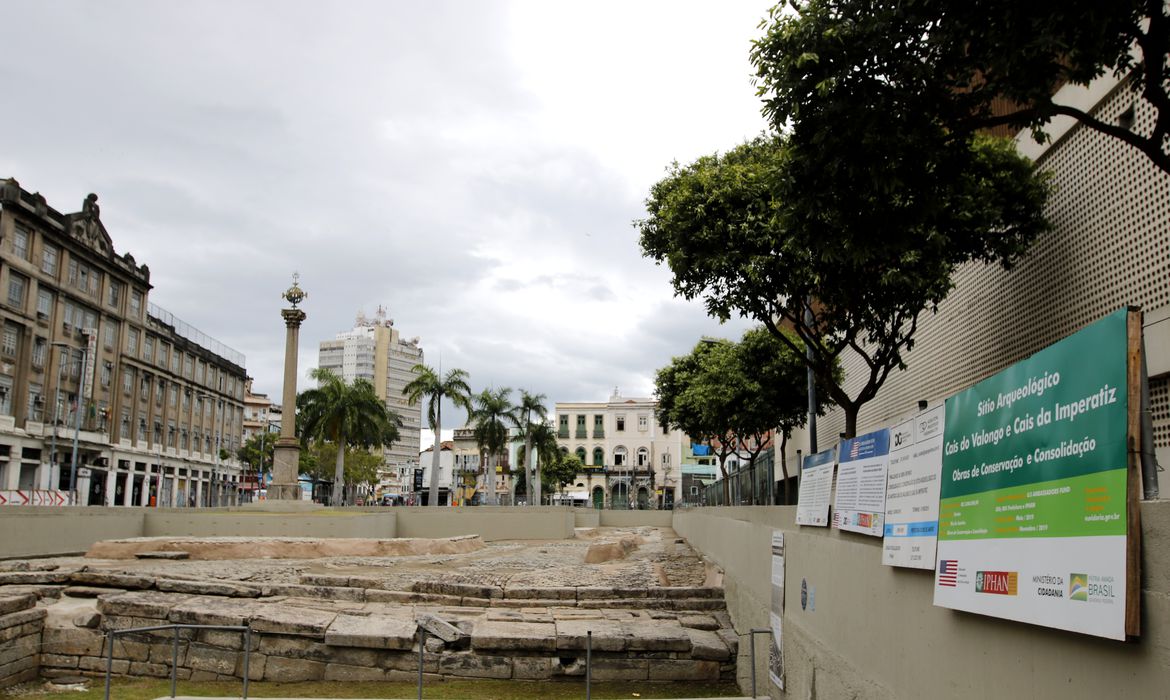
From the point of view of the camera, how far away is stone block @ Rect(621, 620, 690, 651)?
45.1ft

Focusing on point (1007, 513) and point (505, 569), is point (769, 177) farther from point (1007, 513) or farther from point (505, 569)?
point (505, 569)

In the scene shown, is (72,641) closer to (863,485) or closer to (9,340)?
(863,485)

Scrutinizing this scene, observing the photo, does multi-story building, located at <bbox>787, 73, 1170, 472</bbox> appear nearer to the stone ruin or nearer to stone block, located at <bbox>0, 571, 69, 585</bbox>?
the stone ruin

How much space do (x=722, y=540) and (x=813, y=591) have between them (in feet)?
35.6

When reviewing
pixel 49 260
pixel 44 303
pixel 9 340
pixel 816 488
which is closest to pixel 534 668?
pixel 816 488

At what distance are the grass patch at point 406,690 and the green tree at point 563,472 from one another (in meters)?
82.1

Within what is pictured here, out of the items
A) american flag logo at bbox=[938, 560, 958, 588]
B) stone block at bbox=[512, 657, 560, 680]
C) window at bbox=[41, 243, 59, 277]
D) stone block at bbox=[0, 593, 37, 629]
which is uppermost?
window at bbox=[41, 243, 59, 277]

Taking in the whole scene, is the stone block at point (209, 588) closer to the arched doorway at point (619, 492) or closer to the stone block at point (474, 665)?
the stone block at point (474, 665)

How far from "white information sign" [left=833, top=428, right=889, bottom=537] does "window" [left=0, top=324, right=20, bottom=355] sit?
5321 cm

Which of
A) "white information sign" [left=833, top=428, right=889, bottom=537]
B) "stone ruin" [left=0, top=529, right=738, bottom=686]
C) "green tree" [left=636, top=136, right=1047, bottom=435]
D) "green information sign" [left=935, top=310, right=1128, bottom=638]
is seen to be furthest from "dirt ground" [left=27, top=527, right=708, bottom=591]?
"green information sign" [left=935, top=310, right=1128, bottom=638]

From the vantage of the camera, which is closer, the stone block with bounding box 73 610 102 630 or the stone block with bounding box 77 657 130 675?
the stone block with bounding box 77 657 130 675

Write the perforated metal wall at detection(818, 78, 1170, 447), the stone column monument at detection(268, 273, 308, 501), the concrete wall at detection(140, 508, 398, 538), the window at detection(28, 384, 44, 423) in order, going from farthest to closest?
the window at detection(28, 384, 44, 423), the stone column monument at detection(268, 273, 308, 501), the concrete wall at detection(140, 508, 398, 538), the perforated metal wall at detection(818, 78, 1170, 447)

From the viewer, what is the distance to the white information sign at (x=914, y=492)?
6301 mm

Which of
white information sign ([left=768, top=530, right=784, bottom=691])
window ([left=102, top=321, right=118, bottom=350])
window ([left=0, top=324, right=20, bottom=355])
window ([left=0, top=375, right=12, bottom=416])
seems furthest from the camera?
window ([left=102, top=321, right=118, bottom=350])
